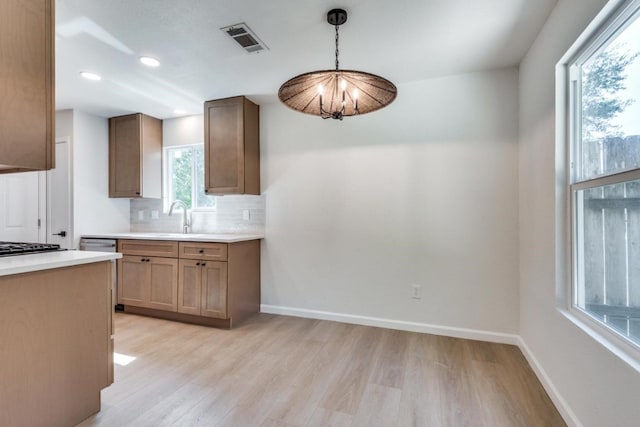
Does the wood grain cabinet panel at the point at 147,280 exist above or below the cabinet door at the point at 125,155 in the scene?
below

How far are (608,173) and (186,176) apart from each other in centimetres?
408

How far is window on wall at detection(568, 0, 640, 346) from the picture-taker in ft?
4.07

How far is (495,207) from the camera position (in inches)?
103

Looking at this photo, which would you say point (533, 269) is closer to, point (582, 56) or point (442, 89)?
point (582, 56)

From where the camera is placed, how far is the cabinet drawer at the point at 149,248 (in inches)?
124

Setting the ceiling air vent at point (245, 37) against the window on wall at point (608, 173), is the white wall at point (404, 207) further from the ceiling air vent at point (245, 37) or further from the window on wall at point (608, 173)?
the ceiling air vent at point (245, 37)

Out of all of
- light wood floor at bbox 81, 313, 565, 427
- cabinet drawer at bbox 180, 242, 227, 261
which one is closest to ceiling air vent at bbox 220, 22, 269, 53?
cabinet drawer at bbox 180, 242, 227, 261

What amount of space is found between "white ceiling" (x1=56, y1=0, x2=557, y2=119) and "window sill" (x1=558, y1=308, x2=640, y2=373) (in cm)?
184

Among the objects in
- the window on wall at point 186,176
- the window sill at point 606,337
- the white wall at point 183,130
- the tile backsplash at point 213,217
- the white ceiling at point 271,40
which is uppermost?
the white ceiling at point 271,40

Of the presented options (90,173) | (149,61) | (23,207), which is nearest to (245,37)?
(149,61)

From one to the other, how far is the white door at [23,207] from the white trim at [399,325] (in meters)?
3.04

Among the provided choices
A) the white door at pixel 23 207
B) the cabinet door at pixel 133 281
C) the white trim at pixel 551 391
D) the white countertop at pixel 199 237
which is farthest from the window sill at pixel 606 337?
the white door at pixel 23 207

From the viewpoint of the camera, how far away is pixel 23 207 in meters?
3.67

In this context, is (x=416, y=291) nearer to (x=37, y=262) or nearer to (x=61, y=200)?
(x=37, y=262)
